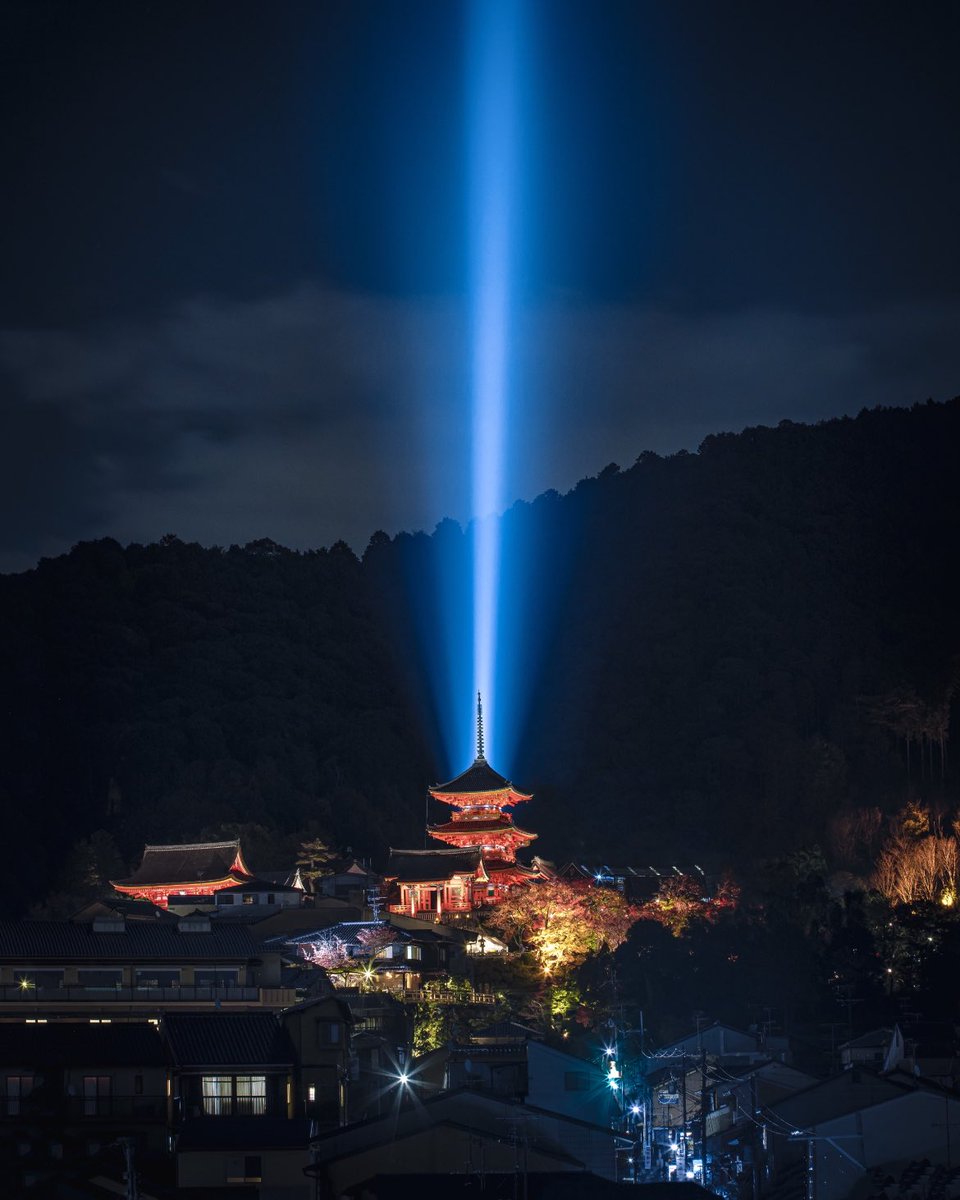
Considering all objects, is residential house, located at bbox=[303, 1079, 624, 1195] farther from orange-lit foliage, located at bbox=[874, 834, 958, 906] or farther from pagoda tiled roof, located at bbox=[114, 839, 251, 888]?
pagoda tiled roof, located at bbox=[114, 839, 251, 888]

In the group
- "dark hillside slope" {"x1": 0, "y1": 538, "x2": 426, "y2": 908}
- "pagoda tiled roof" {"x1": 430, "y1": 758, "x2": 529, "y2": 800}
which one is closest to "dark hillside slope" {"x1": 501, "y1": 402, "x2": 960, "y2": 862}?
"pagoda tiled roof" {"x1": 430, "y1": 758, "x2": 529, "y2": 800}

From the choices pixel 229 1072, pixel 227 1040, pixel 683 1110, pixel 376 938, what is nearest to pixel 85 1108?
pixel 229 1072

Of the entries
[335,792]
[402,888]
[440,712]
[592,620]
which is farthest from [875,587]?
[402,888]

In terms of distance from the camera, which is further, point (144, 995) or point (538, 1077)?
point (144, 995)

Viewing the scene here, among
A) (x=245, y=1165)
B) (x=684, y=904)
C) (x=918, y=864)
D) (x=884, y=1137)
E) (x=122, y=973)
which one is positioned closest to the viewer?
(x=245, y=1165)

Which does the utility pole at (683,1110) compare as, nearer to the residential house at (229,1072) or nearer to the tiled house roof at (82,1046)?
the residential house at (229,1072)

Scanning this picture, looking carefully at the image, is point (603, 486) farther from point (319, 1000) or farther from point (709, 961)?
point (319, 1000)

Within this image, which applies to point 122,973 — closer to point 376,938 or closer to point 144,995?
point 144,995

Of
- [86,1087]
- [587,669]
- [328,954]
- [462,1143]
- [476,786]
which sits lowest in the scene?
[86,1087]
